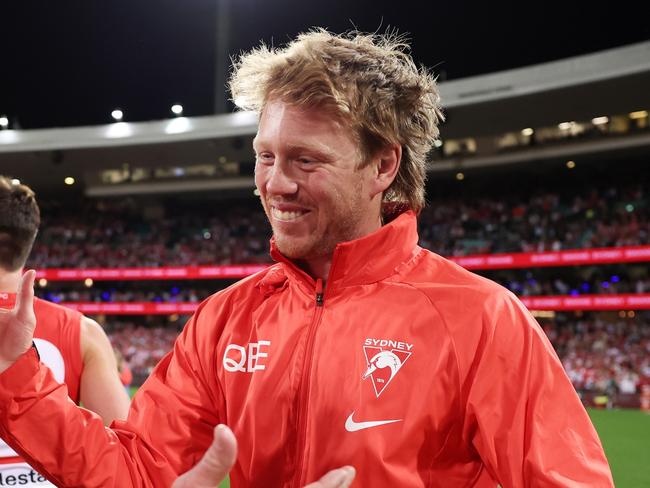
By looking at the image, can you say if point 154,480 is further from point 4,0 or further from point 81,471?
point 4,0

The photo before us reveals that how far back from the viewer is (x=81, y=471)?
1803 mm

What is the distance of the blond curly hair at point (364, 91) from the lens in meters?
1.99

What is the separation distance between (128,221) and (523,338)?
36.9 metres

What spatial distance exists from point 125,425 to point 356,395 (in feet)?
2.44

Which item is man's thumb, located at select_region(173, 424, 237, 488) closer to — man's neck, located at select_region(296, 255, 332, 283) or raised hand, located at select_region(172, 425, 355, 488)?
raised hand, located at select_region(172, 425, 355, 488)

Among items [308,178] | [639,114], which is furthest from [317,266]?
[639,114]

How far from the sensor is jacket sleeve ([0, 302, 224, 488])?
1.74 m

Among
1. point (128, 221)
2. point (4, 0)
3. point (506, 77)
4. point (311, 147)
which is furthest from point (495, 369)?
point (128, 221)

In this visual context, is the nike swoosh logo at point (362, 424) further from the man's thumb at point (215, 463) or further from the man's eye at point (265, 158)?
the man's eye at point (265, 158)

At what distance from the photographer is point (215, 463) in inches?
52.9

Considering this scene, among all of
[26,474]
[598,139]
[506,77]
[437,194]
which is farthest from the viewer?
[437,194]

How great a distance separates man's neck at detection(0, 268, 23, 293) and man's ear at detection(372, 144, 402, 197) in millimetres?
2065

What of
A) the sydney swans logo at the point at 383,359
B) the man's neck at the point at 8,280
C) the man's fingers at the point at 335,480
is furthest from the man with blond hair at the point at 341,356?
the man's neck at the point at 8,280

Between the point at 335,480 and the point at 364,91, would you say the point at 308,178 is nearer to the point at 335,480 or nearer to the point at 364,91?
the point at 364,91
